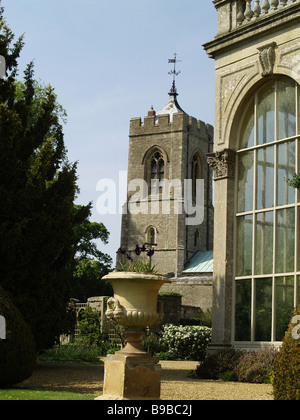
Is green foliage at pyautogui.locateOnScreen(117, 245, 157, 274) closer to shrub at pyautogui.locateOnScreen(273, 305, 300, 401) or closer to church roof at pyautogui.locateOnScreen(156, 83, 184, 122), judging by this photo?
shrub at pyautogui.locateOnScreen(273, 305, 300, 401)

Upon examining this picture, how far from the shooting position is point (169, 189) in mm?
53000

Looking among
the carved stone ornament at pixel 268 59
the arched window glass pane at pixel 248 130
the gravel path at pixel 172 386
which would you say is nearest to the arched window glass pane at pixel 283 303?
the gravel path at pixel 172 386

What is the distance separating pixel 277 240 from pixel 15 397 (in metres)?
6.09

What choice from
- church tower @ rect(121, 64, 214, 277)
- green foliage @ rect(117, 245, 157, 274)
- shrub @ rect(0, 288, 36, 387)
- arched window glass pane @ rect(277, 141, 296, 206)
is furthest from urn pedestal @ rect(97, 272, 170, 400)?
church tower @ rect(121, 64, 214, 277)

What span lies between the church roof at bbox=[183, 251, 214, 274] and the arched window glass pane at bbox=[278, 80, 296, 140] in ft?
120

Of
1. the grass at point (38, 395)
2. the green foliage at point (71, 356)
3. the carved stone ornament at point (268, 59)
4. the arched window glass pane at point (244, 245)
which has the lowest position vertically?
the green foliage at point (71, 356)

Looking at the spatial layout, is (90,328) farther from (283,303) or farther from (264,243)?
(283,303)

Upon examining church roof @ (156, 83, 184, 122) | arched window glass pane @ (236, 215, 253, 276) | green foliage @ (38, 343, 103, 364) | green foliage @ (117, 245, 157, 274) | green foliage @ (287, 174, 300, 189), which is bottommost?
green foliage @ (38, 343, 103, 364)

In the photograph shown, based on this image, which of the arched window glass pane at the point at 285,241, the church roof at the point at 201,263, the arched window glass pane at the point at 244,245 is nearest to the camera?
the arched window glass pane at the point at 285,241

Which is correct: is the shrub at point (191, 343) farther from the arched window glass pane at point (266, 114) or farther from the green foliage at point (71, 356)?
the arched window glass pane at point (266, 114)

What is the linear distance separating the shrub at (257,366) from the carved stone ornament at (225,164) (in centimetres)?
382

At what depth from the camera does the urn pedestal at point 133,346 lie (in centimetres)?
780

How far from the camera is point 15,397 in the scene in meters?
8.11

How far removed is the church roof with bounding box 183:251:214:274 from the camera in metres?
49.3
